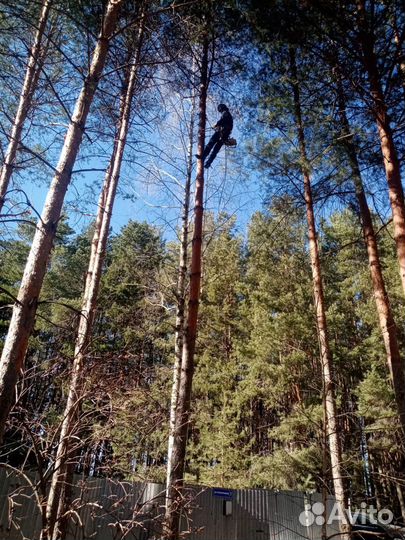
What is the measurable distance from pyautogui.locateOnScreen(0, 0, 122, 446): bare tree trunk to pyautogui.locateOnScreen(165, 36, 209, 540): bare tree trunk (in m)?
1.86

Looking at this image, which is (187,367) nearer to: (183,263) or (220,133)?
(183,263)

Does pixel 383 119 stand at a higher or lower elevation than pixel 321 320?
higher

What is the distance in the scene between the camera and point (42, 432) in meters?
3.42

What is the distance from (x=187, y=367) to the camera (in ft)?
16.0

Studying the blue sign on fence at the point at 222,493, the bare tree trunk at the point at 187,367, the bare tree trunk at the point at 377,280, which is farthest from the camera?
the blue sign on fence at the point at 222,493

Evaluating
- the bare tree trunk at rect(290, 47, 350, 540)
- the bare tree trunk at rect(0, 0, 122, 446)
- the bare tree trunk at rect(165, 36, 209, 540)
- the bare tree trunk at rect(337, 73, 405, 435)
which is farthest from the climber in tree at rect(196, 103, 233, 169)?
the bare tree trunk at rect(0, 0, 122, 446)

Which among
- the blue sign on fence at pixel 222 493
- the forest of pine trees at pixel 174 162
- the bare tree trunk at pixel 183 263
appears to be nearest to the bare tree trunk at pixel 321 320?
the forest of pine trees at pixel 174 162

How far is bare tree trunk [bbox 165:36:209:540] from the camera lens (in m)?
4.15

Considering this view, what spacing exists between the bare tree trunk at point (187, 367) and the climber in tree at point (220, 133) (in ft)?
0.46

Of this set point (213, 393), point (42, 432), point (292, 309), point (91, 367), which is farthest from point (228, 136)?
point (213, 393)

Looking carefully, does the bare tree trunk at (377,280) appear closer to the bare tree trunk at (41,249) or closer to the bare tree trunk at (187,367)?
the bare tree trunk at (187,367)

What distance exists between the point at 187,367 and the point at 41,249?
265cm

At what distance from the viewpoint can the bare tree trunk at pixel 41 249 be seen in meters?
2.40

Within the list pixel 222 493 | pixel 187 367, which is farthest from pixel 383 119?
pixel 222 493
